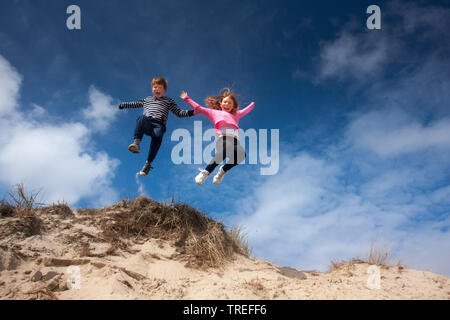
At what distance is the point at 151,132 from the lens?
5.54m

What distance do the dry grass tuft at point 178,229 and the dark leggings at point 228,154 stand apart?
104 cm

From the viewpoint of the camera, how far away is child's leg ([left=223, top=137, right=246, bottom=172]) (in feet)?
16.7

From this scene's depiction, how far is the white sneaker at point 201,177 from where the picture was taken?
16.1ft

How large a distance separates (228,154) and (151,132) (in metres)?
1.60

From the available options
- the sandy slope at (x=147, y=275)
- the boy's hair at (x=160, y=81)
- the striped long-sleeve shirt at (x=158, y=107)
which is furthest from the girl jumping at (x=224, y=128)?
the sandy slope at (x=147, y=275)

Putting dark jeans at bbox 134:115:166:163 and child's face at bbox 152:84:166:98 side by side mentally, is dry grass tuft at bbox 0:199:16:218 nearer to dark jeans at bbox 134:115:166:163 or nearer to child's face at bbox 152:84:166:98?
dark jeans at bbox 134:115:166:163

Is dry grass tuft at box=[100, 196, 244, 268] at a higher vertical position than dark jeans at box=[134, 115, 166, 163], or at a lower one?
lower

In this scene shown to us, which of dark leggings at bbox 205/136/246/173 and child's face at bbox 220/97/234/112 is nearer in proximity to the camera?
dark leggings at bbox 205/136/246/173

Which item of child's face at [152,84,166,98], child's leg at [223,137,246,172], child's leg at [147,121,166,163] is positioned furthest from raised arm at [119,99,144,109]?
child's leg at [223,137,246,172]

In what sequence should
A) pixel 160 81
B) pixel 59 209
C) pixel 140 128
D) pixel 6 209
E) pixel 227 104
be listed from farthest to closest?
1. pixel 160 81
2. pixel 227 104
3. pixel 140 128
4. pixel 59 209
5. pixel 6 209

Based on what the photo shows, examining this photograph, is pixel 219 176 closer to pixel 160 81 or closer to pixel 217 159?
pixel 217 159

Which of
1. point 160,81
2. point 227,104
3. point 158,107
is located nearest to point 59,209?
point 158,107

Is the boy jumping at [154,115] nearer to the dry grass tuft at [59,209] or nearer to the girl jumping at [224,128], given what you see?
the girl jumping at [224,128]
